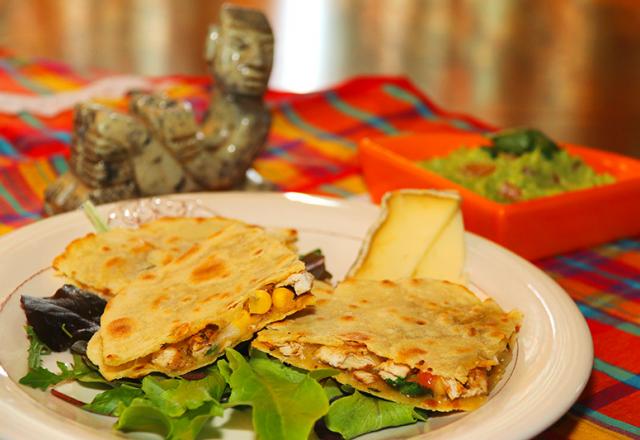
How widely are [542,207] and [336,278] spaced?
2.14 ft

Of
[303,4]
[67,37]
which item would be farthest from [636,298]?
[303,4]

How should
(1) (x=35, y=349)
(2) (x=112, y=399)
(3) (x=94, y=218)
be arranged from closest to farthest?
(2) (x=112, y=399) → (1) (x=35, y=349) → (3) (x=94, y=218)

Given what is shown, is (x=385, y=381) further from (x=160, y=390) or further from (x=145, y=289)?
(x=145, y=289)

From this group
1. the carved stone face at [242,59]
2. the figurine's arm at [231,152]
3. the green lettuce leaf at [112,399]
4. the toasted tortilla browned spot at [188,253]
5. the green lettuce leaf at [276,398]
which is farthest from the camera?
the figurine's arm at [231,152]

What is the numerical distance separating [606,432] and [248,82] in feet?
4.80

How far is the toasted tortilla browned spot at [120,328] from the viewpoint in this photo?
5.38 ft

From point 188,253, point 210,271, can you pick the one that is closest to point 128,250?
point 188,253

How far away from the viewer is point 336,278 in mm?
2160

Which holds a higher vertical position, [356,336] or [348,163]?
[356,336]

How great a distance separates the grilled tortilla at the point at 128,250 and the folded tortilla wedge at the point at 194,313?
0.13 m

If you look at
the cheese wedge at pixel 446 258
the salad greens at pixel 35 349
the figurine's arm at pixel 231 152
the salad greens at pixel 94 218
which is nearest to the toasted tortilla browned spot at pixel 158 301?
the salad greens at pixel 35 349

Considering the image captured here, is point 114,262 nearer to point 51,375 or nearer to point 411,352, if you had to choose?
point 51,375

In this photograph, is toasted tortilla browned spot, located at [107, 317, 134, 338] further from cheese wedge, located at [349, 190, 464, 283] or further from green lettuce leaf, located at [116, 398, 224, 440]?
cheese wedge, located at [349, 190, 464, 283]

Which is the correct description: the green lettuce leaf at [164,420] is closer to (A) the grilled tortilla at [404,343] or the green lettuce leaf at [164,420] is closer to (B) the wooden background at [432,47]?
(A) the grilled tortilla at [404,343]
